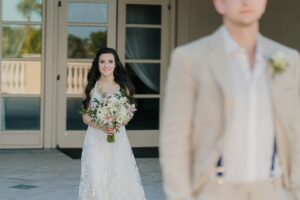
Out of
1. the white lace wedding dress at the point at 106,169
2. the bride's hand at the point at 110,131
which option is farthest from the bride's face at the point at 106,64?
the bride's hand at the point at 110,131

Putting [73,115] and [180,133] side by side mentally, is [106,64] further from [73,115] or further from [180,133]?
[73,115]

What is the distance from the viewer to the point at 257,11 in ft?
8.82

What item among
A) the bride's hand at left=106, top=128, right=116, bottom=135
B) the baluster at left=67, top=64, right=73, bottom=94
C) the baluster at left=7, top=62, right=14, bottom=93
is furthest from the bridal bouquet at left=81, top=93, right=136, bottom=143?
the baluster at left=7, top=62, right=14, bottom=93

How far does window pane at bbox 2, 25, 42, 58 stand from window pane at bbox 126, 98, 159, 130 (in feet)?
6.33

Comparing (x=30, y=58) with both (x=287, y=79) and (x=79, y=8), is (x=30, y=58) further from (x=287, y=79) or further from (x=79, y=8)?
(x=287, y=79)

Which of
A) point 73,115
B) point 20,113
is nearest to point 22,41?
point 20,113

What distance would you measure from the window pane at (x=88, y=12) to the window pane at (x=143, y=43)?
0.51 m

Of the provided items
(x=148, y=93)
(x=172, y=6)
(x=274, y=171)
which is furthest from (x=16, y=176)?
(x=274, y=171)

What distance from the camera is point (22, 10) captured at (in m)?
11.4

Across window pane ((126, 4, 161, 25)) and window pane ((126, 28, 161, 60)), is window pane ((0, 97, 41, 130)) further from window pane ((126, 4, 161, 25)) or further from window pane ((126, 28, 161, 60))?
window pane ((126, 4, 161, 25))

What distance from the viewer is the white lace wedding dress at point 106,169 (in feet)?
20.9

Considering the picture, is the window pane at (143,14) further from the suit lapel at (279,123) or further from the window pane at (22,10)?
the suit lapel at (279,123)

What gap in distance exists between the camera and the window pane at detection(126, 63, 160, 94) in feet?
38.6

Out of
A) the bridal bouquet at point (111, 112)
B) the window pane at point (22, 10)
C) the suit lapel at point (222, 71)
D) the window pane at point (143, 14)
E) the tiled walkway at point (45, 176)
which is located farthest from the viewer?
the window pane at point (143, 14)
